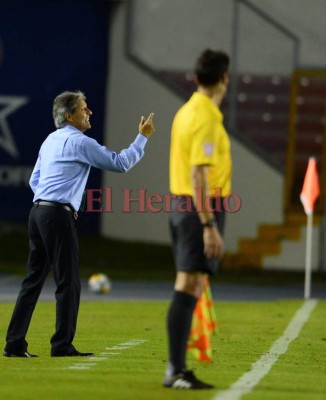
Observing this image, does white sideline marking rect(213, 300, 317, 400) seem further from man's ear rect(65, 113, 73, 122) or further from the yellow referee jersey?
man's ear rect(65, 113, 73, 122)

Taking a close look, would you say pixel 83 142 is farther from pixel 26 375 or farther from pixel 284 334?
pixel 284 334

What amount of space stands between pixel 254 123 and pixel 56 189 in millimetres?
17476

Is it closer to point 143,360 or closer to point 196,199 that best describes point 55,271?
point 143,360

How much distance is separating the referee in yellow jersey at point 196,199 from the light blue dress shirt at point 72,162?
1874mm

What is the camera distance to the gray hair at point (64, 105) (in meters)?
10.3

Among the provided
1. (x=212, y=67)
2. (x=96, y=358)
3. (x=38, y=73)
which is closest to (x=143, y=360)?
(x=96, y=358)

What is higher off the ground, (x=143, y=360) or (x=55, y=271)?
(x=55, y=271)

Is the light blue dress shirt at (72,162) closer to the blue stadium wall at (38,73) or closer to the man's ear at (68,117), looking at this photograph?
the man's ear at (68,117)

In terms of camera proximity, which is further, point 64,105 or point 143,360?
point 64,105

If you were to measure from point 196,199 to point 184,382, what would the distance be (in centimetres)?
100

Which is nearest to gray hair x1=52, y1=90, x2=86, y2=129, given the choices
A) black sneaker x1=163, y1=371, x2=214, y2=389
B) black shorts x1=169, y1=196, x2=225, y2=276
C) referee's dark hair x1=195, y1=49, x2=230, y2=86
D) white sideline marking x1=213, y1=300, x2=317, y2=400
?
white sideline marking x1=213, y1=300, x2=317, y2=400

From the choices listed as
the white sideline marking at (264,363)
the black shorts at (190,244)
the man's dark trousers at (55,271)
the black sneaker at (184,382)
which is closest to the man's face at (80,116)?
the man's dark trousers at (55,271)

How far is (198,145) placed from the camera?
8.00m

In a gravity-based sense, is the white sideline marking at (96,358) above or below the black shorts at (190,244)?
below
